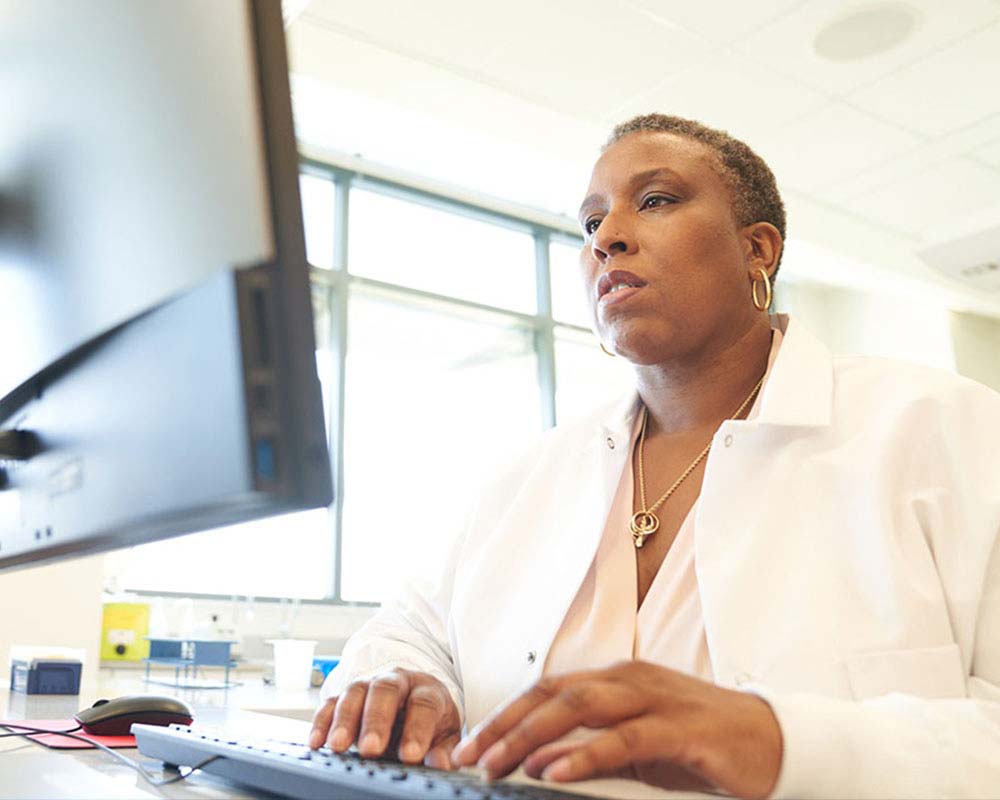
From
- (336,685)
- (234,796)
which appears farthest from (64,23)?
(336,685)

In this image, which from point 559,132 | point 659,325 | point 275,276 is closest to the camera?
point 275,276

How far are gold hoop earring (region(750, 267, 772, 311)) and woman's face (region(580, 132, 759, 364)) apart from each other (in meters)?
0.02

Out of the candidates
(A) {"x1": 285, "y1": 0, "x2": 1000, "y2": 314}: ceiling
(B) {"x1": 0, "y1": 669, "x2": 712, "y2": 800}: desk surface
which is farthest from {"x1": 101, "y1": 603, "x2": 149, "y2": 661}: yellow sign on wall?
(A) {"x1": 285, "y1": 0, "x2": 1000, "y2": 314}: ceiling

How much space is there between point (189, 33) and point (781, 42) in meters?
3.08

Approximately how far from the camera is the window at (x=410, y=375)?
4113 mm

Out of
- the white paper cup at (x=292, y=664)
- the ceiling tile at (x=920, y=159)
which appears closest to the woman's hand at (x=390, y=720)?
the white paper cup at (x=292, y=664)

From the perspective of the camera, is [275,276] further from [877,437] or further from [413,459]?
[413,459]

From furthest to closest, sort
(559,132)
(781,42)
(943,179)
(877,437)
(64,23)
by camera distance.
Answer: (943,179), (559,132), (781,42), (877,437), (64,23)

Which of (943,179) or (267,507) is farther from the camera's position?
(943,179)

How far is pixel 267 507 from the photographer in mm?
442

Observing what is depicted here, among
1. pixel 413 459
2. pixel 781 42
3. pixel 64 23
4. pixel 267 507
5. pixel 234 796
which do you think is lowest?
pixel 234 796

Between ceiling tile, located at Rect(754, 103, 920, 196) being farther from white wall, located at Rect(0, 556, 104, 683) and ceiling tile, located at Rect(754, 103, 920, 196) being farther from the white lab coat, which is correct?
white wall, located at Rect(0, 556, 104, 683)

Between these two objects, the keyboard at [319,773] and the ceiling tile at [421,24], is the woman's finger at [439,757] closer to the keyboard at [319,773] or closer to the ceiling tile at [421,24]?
the keyboard at [319,773]

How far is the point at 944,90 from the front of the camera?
3.48 m
